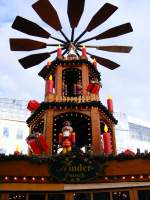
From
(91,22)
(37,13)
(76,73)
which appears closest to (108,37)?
(91,22)

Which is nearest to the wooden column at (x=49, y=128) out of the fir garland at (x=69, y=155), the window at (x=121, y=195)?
the fir garland at (x=69, y=155)

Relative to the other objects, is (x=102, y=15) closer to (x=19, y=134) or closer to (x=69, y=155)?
(x=69, y=155)

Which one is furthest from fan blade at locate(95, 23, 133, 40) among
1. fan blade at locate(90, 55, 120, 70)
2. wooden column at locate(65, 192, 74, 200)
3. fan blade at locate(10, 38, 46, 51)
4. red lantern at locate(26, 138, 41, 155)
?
wooden column at locate(65, 192, 74, 200)

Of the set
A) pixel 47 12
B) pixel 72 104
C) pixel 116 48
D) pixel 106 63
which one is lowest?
pixel 72 104

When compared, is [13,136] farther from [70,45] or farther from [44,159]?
[44,159]

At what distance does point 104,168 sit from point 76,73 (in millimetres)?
10504

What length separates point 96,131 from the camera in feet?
73.1

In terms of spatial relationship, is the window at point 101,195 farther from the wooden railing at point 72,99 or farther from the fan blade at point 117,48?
the fan blade at point 117,48

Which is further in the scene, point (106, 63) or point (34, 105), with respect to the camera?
point (106, 63)

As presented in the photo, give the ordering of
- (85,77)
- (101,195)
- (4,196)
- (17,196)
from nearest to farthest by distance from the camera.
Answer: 1. (4,196)
2. (17,196)
3. (101,195)
4. (85,77)

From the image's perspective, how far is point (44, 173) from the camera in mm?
18141

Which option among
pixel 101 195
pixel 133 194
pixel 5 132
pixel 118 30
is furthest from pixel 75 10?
pixel 5 132

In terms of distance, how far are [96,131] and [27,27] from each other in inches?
398

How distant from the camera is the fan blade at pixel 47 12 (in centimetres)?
2566
